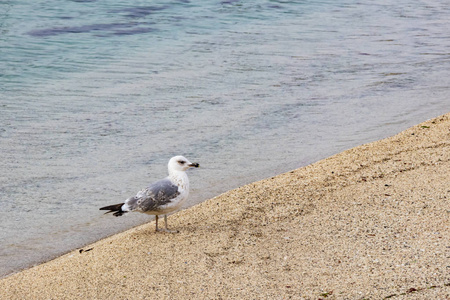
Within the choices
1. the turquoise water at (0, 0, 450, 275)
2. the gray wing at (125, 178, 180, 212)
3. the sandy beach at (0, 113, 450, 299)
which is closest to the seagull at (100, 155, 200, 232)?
the gray wing at (125, 178, 180, 212)

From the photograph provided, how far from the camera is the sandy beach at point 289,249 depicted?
12.9 ft

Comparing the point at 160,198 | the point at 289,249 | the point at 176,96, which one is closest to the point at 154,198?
the point at 160,198

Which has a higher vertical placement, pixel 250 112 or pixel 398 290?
pixel 398 290

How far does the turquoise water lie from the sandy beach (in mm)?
687

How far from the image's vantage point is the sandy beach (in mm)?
3938

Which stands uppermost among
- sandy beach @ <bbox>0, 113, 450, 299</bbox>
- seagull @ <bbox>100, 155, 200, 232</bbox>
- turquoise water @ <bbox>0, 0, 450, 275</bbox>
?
seagull @ <bbox>100, 155, 200, 232</bbox>

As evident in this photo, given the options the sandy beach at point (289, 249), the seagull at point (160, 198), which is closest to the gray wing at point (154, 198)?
the seagull at point (160, 198)

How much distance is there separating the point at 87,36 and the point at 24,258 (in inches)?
387

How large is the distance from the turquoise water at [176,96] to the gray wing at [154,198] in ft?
2.40

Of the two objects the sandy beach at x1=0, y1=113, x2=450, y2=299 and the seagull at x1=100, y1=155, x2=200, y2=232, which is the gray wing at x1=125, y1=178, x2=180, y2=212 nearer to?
the seagull at x1=100, y1=155, x2=200, y2=232

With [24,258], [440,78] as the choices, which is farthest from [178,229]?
[440,78]

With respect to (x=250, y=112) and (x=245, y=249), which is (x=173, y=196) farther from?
(x=250, y=112)

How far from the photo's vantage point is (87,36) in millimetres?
14133

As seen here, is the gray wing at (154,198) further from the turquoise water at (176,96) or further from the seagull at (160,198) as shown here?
the turquoise water at (176,96)
